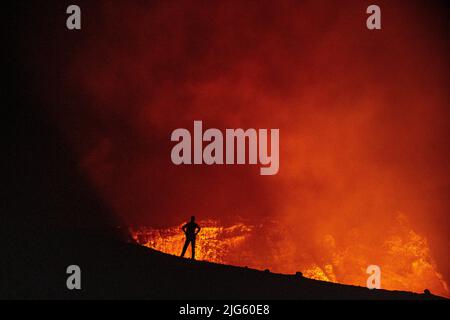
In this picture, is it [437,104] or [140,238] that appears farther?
[437,104]

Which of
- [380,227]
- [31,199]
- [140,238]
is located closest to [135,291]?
[31,199]

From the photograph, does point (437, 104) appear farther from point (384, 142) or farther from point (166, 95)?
point (166, 95)

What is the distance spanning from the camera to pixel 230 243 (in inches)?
1277

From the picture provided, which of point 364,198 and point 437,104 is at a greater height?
point 437,104

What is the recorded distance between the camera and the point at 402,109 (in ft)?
115

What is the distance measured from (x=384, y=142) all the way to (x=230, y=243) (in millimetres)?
10750

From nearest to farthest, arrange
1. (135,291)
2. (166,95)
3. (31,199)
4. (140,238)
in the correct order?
1. (135,291)
2. (31,199)
3. (140,238)
4. (166,95)
